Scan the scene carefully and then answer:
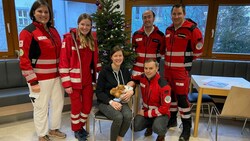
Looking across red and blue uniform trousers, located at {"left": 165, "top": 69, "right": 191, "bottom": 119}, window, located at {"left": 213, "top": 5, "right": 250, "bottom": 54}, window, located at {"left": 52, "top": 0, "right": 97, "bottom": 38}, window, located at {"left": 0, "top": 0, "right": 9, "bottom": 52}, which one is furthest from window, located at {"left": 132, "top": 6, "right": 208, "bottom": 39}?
window, located at {"left": 0, "top": 0, "right": 9, "bottom": 52}

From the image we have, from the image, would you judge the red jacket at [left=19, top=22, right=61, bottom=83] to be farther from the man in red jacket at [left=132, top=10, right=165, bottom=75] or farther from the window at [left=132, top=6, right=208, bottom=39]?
the window at [left=132, top=6, right=208, bottom=39]

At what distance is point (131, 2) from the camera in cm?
387

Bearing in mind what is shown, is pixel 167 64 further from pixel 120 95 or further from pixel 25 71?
pixel 25 71

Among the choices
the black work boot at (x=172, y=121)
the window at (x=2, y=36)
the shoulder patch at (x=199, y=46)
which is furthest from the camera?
the window at (x=2, y=36)

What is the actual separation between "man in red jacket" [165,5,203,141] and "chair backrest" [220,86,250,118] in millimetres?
450

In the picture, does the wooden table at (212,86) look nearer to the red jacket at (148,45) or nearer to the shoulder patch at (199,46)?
the shoulder patch at (199,46)

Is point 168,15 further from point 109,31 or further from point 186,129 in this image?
point 186,129

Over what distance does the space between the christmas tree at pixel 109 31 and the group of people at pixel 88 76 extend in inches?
10.4

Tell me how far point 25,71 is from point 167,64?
1.63 meters

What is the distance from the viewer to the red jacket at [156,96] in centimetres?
209

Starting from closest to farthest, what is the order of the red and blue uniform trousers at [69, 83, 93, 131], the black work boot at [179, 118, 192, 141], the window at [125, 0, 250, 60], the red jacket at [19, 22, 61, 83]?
1. the red jacket at [19, 22, 61, 83]
2. the red and blue uniform trousers at [69, 83, 93, 131]
3. the black work boot at [179, 118, 192, 141]
4. the window at [125, 0, 250, 60]

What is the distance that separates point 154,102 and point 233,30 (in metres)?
2.51

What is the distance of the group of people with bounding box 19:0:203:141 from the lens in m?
1.98

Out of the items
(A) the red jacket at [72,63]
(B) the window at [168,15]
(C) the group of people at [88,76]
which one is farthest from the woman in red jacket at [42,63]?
(B) the window at [168,15]
